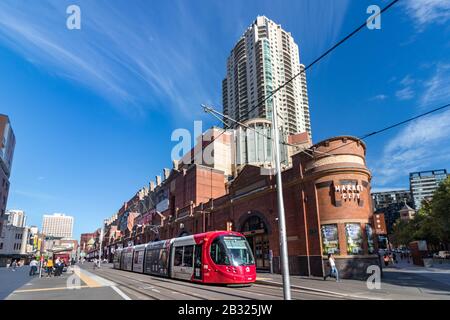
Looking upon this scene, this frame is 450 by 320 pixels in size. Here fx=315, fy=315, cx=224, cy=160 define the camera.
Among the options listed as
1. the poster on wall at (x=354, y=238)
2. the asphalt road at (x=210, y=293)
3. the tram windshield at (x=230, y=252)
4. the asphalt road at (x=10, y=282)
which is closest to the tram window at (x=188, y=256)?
the tram windshield at (x=230, y=252)

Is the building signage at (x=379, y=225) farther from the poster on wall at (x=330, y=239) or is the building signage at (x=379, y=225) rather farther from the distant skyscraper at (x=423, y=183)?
the distant skyscraper at (x=423, y=183)

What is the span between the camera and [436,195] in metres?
40.7

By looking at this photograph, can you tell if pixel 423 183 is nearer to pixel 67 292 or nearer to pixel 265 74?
pixel 265 74

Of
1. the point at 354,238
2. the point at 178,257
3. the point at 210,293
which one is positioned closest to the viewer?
the point at 210,293

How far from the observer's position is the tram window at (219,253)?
1747cm

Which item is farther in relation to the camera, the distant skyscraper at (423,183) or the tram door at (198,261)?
the distant skyscraper at (423,183)

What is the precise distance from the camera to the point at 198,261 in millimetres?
19250

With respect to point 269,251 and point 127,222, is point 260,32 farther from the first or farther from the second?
point 269,251

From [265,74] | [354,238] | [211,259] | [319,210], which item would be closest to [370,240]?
[354,238]

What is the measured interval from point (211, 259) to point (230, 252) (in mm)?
1281

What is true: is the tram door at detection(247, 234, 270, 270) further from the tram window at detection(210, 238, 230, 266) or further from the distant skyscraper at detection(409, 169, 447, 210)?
the distant skyscraper at detection(409, 169, 447, 210)

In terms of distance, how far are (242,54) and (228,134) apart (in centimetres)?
8796

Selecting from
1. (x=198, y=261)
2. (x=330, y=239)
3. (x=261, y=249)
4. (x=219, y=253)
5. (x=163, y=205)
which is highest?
(x=163, y=205)
